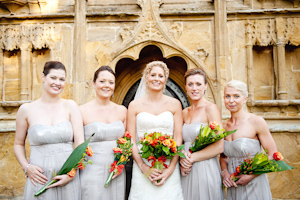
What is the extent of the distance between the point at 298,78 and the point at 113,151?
4.50m

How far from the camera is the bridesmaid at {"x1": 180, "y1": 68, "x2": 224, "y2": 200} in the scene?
316cm

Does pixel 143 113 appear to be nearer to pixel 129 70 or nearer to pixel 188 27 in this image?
pixel 188 27

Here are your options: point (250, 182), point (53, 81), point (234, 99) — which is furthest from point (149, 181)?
point (53, 81)

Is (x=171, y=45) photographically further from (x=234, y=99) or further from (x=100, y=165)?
(x=100, y=165)

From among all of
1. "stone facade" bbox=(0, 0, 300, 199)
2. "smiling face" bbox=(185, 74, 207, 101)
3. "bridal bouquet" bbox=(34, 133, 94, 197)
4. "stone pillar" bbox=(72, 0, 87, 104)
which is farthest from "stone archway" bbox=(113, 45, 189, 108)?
"bridal bouquet" bbox=(34, 133, 94, 197)

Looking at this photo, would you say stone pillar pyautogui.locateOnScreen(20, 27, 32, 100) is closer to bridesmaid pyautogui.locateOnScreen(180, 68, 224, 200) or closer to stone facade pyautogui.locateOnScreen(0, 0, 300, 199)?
stone facade pyautogui.locateOnScreen(0, 0, 300, 199)

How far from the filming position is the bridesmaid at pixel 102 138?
3123mm

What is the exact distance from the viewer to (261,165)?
285 cm

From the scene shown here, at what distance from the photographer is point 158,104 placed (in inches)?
137

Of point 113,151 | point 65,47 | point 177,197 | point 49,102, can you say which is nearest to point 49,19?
point 65,47

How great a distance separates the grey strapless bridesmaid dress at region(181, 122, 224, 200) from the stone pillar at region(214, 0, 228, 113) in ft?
7.46

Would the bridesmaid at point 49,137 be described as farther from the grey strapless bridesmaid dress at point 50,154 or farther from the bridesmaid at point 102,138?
the bridesmaid at point 102,138

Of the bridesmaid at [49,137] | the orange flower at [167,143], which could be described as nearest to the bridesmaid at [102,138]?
the bridesmaid at [49,137]

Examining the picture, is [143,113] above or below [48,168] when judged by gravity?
above
